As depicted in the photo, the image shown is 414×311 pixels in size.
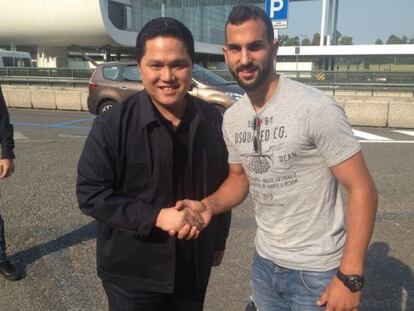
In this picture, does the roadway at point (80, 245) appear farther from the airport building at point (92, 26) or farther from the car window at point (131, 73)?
the airport building at point (92, 26)

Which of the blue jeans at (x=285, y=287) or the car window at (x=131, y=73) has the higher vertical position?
the car window at (x=131, y=73)

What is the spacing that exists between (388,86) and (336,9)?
187 feet

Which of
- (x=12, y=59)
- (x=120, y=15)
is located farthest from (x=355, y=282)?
(x=120, y=15)

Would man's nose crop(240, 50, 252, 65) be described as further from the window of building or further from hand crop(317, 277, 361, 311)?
the window of building

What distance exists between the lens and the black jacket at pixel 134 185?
1.84 m

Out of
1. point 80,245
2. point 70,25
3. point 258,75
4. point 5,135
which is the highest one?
point 70,25

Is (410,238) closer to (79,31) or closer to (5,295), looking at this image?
(5,295)

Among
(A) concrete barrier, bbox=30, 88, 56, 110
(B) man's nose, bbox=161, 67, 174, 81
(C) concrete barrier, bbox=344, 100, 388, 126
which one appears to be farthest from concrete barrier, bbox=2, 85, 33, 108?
(B) man's nose, bbox=161, 67, 174, 81

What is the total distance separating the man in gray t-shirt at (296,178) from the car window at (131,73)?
10.5 m

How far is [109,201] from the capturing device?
1.83 metres

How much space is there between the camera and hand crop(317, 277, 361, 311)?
173cm

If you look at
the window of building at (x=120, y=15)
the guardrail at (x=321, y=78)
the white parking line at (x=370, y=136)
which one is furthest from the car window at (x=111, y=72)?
the window of building at (x=120, y=15)

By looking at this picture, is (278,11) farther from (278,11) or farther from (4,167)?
(4,167)

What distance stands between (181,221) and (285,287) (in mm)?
577
